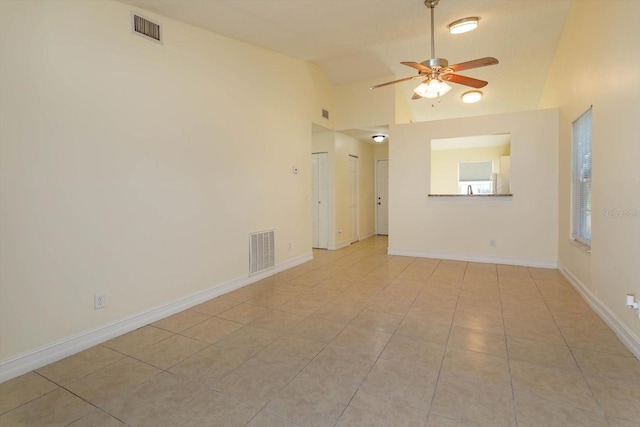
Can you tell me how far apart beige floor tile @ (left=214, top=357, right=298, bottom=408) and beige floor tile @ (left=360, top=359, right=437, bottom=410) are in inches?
20.1

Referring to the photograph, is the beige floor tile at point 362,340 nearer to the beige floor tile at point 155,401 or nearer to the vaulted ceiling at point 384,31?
the beige floor tile at point 155,401

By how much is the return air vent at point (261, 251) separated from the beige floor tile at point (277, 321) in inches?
44.2

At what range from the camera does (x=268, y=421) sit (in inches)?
64.0

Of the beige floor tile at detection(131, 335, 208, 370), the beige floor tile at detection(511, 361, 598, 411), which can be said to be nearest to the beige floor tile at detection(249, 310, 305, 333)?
the beige floor tile at detection(131, 335, 208, 370)

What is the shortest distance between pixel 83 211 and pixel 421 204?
4.72 m

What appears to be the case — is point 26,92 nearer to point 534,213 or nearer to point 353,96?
point 353,96

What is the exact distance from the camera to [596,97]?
299cm

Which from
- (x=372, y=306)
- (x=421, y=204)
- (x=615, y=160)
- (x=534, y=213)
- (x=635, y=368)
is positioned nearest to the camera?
(x=635, y=368)

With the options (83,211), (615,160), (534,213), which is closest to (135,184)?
(83,211)

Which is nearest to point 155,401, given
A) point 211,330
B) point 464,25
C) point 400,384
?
point 211,330

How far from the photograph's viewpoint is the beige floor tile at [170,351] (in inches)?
87.5

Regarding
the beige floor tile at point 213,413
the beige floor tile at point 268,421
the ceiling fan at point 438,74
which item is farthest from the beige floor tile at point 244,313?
the ceiling fan at point 438,74

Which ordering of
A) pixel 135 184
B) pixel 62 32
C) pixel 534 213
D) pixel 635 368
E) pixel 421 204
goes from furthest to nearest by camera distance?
pixel 421 204 < pixel 534 213 < pixel 135 184 < pixel 62 32 < pixel 635 368

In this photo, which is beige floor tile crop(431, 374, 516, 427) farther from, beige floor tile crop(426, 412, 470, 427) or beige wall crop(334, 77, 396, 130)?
beige wall crop(334, 77, 396, 130)
